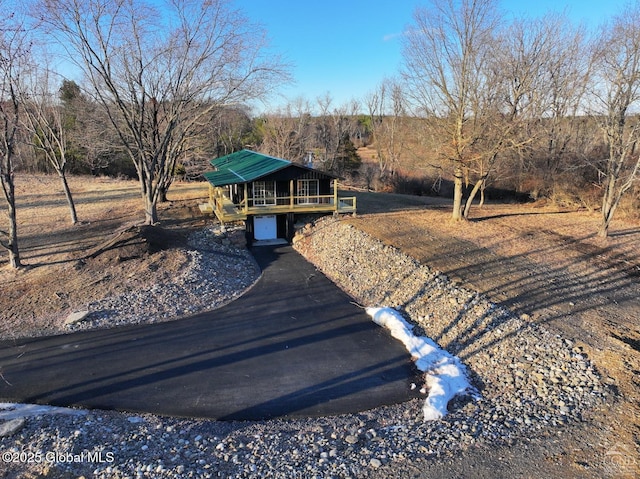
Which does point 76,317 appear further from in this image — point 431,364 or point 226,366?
point 431,364

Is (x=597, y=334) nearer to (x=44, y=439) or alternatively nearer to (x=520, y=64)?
(x=44, y=439)

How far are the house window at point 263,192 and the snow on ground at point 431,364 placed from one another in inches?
403

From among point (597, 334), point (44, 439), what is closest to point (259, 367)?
point (44, 439)

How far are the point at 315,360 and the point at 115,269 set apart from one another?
9.07 meters

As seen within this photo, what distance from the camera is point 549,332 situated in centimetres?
1047

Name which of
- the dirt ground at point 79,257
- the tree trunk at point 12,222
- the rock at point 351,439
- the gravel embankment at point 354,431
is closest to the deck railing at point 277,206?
the dirt ground at point 79,257

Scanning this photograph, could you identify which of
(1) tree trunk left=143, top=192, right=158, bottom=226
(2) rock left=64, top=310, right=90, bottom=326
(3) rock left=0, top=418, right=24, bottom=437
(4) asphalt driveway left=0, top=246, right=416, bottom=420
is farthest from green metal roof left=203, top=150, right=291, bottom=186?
(3) rock left=0, top=418, right=24, bottom=437

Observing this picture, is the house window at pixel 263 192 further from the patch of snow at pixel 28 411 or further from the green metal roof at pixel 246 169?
the patch of snow at pixel 28 411

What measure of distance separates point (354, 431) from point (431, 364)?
326 centimetres

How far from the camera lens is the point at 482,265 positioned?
15.4m

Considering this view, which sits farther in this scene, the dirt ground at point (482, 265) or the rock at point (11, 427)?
the dirt ground at point (482, 265)

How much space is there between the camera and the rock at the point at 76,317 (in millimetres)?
11524

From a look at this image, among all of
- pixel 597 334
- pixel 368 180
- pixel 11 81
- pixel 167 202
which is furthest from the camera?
pixel 368 180

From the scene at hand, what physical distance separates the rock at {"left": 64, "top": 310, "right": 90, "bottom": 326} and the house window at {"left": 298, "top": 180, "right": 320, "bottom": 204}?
39.8 ft
